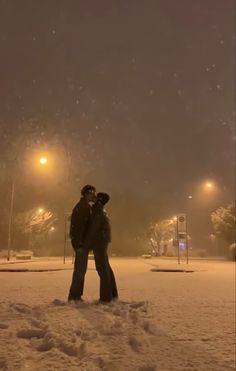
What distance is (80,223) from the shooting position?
6.65m

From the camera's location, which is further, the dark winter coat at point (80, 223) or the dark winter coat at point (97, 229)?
the dark winter coat at point (97, 229)

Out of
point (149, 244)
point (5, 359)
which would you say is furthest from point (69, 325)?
point (149, 244)

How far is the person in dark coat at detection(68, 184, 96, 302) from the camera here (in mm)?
6594

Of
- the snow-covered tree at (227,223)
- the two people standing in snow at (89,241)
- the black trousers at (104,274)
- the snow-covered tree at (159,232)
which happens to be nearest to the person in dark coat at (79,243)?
the two people standing in snow at (89,241)

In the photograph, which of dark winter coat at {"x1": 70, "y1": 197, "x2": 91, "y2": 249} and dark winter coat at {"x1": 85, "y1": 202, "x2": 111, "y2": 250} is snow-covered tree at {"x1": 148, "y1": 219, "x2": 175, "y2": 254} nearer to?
dark winter coat at {"x1": 85, "y1": 202, "x2": 111, "y2": 250}

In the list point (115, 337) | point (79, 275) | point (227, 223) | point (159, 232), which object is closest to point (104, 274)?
point (79, 275)

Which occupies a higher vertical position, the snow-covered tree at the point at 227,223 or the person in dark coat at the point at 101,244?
the snow-covered tree at the point at 227,223

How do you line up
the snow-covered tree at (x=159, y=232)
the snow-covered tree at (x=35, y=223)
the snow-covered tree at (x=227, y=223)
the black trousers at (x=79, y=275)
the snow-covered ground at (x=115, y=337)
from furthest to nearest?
1. the snow-covered tree at (x=159, y=232)
2. the snow-covered tree at (x=35, y=223)
3. the snow-covered tree at (x=227, y=223)
4. the black trousers at (x=79, y=275)
5. the snow-covered ground at (x=115, y=337)

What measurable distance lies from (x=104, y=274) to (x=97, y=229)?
0.77 meters

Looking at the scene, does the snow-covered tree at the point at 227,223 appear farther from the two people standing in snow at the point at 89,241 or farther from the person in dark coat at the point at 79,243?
the person in dark coat at the point at 79,243

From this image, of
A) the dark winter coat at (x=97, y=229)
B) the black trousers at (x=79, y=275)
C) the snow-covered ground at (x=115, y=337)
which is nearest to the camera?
the snow-covered ground at (x=115, y=337)

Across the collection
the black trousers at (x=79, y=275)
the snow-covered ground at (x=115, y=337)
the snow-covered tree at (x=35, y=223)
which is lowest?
the snow-covered ground at (x=115, y=337)

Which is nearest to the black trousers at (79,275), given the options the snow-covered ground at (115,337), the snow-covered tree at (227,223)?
the snow-covered ground at (115,337)

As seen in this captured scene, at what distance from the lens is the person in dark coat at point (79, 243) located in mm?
6594
